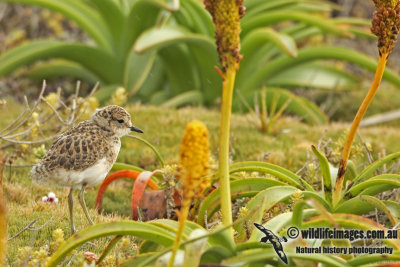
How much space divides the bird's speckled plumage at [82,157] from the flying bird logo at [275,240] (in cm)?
119

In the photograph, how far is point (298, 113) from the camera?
301 inches

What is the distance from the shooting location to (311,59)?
7.83m

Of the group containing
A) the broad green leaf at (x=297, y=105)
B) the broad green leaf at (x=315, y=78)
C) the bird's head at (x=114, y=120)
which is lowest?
the bird's head at (x=114, y=120)

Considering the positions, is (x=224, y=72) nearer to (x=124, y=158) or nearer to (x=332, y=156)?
(x=332, y=156)

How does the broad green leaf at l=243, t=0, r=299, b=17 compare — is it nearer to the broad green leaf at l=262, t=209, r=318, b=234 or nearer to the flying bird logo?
the broad green leaf at l=262, t=209, r=318, b=234

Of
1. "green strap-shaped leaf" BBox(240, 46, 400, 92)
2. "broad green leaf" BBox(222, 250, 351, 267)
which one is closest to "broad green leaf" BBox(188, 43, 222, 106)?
"green strap-shaped leaf" BBox(240, 46, 400, 92)

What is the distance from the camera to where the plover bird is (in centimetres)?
347

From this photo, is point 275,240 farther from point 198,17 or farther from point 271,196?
point 198,17

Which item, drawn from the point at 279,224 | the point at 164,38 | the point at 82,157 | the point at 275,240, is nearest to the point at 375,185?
the point at 279,224

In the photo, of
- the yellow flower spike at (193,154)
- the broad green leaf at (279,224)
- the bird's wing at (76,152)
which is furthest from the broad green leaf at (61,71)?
the yellow flower spike at (193,154)

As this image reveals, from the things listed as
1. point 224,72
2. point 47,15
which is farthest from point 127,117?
point 47,15

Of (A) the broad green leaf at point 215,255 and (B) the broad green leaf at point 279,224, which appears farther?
(B) the broad green leaf at point 279,224

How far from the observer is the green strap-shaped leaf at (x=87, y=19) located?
765 centimetres

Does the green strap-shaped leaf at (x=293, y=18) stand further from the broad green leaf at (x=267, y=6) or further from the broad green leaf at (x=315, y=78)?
A: the broad green leaf at (x=315, y=78)
